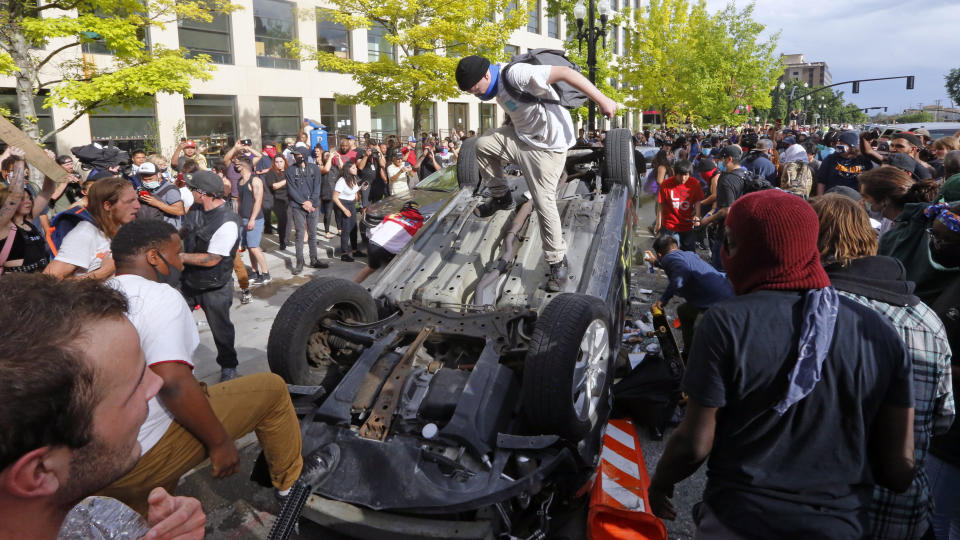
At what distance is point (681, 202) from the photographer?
762cm

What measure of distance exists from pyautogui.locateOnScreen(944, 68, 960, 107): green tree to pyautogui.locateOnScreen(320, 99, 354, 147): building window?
78.6m

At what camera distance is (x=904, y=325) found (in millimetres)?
1941

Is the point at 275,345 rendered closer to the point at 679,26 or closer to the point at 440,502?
the point at 440,502

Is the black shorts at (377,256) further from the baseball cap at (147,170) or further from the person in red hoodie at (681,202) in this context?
the person in red hoodie at (681,202)

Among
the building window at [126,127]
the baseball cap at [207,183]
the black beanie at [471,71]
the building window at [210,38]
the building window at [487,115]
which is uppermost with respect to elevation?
the building window at [210,38]

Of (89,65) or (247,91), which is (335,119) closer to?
(247,91)

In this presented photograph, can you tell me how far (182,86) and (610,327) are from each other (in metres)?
12.3

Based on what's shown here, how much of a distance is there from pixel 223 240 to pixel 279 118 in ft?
63.2

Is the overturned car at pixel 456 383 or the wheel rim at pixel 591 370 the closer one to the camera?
the overturned car at pixel 456 383

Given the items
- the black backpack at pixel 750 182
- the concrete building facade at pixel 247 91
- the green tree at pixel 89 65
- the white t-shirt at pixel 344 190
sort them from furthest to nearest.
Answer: the concrete building facade at pixel 247 91
the green tree at pixel 89 65
the white t-shirt at pixel 344 190
the black backpack at pixel 750 182

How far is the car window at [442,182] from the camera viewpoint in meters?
9.21

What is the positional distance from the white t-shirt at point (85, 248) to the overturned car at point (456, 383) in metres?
1.62

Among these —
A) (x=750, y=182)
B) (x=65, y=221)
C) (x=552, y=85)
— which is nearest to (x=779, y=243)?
(x=552, y=85)

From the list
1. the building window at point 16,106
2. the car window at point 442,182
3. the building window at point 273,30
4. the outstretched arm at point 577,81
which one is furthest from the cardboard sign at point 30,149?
the building window at point 273,30
